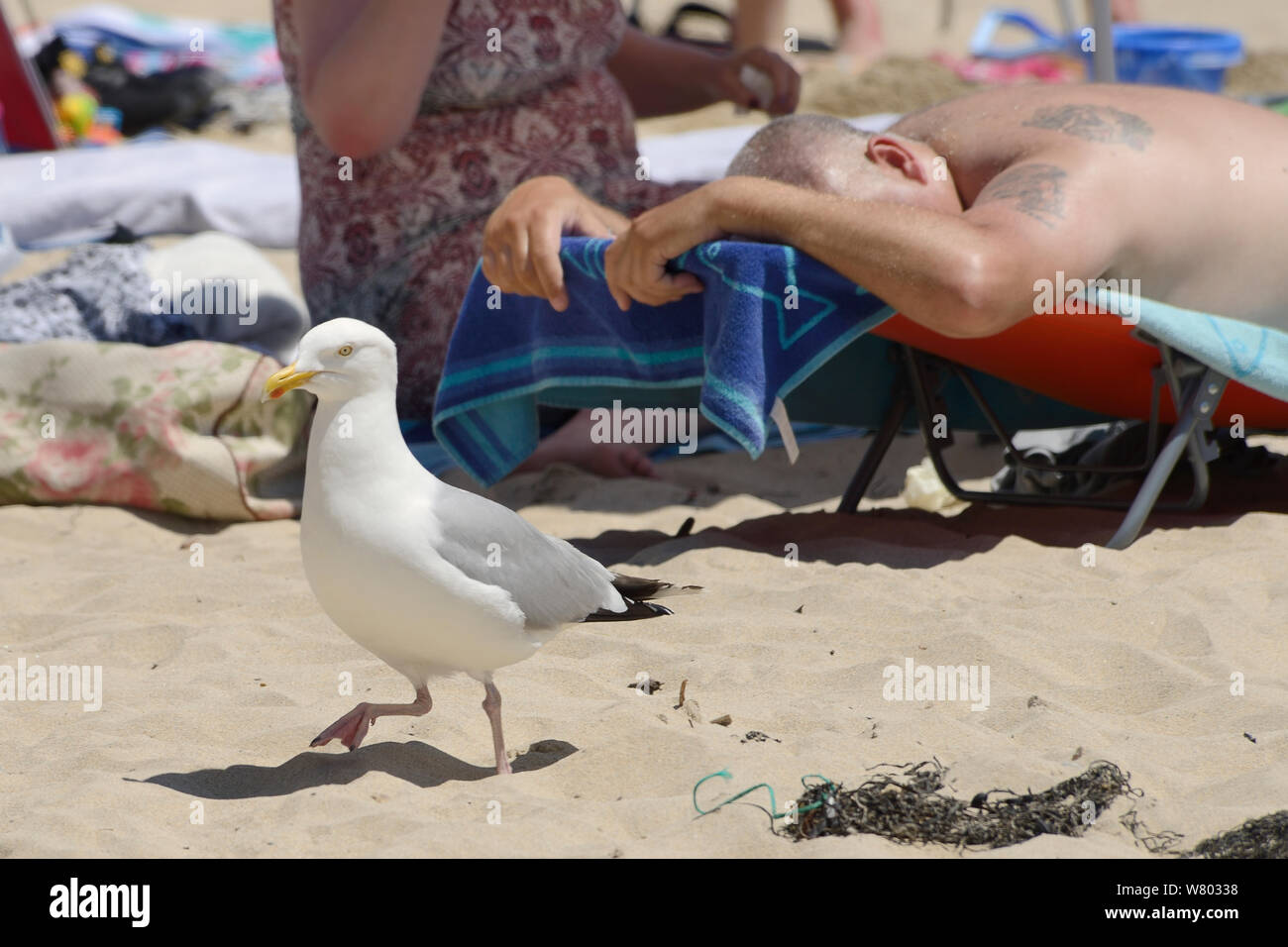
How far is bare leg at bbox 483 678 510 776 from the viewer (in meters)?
2.11

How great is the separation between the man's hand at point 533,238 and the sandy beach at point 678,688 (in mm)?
638

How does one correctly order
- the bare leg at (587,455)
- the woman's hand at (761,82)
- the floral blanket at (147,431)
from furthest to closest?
the woman's hand at (761,82) < the bare leg at (587,455) < the floral blanket at (147,431)

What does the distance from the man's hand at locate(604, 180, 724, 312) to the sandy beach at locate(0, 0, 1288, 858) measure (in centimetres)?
58

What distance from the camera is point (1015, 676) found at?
98.5 inches

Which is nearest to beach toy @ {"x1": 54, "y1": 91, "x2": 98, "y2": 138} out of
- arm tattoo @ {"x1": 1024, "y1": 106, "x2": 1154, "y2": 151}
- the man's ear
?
the man's ear

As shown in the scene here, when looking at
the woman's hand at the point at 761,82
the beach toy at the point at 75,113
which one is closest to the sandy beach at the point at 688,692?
the woman's hand at the point at 761,82

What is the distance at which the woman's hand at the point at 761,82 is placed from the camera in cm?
469

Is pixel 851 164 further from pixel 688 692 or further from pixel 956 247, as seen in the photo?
pixel 688 692

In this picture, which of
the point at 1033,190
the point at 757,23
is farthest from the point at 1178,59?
the point at 1033,190

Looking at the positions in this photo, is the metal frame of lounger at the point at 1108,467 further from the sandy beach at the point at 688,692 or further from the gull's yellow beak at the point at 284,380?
the gull's yellow beak at the point at 284,380

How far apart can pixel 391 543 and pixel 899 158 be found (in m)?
1.70

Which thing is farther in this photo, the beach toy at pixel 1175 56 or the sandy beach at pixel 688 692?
the beach toy at pixel 1175 56
